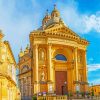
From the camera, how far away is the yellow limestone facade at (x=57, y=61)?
A: 167 feet

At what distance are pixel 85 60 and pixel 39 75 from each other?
11.7 m

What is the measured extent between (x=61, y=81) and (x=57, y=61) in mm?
4304

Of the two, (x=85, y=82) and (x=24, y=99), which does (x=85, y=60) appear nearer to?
(x=85, y=82)

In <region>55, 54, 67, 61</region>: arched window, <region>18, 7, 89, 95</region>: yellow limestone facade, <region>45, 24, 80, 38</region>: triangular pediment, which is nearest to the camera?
<region>18, 7, 89, 95</region>: yellow limestone facade

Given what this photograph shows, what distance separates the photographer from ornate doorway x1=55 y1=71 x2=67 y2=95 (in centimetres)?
5400

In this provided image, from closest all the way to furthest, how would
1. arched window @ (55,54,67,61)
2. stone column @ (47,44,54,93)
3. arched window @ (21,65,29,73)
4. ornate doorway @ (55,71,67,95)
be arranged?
stone column @ (47,44,54,93), ornate doorway @ (55,71,67,95), arched window @ (55,54,67,61), arched window @ (21,65,29,73)

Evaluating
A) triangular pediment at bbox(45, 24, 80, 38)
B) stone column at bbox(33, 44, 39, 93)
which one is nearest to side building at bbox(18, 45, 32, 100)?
stone column at bbox(33, 44, 39, 93)

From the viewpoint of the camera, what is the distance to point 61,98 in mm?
42531

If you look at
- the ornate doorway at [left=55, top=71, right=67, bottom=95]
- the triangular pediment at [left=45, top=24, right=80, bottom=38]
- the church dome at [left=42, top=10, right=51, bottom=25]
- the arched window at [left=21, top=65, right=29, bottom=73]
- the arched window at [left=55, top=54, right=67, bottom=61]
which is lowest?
the ornate doorway at [left=55, top=71, right=67, bottom=95]

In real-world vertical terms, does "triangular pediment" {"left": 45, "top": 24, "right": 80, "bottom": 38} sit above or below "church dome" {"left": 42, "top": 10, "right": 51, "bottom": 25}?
below

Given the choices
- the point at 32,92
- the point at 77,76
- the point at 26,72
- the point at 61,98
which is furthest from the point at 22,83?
the point at 61,98

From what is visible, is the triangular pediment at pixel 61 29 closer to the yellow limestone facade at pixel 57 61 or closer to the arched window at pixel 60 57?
the yellow limestone facade at pixel 57 61

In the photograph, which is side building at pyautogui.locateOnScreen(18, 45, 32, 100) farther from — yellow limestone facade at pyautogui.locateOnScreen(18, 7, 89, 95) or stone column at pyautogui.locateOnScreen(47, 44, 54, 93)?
stone column at pyautogui.locateOnScreen(47, 44, 54, 93)

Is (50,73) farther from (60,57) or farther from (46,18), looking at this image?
(46,18)
